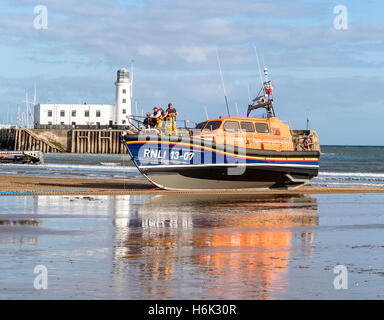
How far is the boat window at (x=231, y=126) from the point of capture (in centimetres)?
2405

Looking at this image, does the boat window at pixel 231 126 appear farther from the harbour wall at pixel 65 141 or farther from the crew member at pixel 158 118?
the harbour wall at pixel 65 141

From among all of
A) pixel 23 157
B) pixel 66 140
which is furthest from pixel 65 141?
pixel 23 157

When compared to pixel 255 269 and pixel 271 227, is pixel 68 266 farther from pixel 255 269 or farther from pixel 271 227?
pixel 271 227

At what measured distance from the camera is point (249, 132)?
2481 cm

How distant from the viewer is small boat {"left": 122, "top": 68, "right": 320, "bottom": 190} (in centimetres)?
2312

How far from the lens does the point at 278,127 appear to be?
84.1ft

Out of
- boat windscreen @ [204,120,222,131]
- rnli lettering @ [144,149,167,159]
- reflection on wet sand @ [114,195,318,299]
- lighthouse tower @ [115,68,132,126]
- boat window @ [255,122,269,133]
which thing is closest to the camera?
reflection on wet sand @ [114,195,318,299]

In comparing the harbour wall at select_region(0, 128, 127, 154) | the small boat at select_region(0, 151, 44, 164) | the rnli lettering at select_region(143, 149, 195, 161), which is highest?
the harbour wall at select_region(0, 128, 127, 154)

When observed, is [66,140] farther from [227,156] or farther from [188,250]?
[188,250]

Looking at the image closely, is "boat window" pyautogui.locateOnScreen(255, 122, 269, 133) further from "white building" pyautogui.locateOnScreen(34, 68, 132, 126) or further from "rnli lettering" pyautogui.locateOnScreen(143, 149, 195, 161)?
"white building" pyautogui.locateOnScreen(34, 68, 132, 126)

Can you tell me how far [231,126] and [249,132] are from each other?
97 cm

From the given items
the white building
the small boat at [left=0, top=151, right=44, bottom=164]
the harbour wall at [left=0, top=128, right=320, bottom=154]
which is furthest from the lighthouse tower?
the small boat at [left=0, top=151, right=44, bottom=164]
